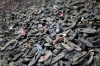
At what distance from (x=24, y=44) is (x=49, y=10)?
4.34ft

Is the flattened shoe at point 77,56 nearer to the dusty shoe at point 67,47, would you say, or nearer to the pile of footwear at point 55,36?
the pile of footwear at point 55,36

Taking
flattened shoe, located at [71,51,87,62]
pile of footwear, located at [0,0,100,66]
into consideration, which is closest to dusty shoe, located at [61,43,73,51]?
pile of footwear, located at [0,0,100,66]

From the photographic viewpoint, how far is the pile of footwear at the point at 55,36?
8.70ft

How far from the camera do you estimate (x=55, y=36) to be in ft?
10.5

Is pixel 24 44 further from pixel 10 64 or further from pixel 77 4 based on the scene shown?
pixel 77 4

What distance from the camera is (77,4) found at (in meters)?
3.93

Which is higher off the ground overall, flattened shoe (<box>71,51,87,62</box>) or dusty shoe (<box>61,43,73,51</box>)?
dusty shoe (<box>61,43,73,51</box>)

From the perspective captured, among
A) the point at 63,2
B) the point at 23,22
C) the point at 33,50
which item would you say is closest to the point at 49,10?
the point at 63,2

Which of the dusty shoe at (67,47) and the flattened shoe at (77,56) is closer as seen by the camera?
the flattened shoe at (77,56)

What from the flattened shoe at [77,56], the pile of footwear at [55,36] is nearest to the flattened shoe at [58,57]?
the pile of footwear at [55,36]

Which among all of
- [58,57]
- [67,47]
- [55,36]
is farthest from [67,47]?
[55,36]

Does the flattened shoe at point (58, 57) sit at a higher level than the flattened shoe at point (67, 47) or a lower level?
lower

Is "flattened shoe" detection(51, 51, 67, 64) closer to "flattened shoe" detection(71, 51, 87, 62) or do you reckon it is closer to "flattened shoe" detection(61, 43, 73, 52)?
"flattened shoe" detection(61, 43, 73, 52)

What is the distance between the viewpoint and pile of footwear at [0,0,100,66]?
265 cm
